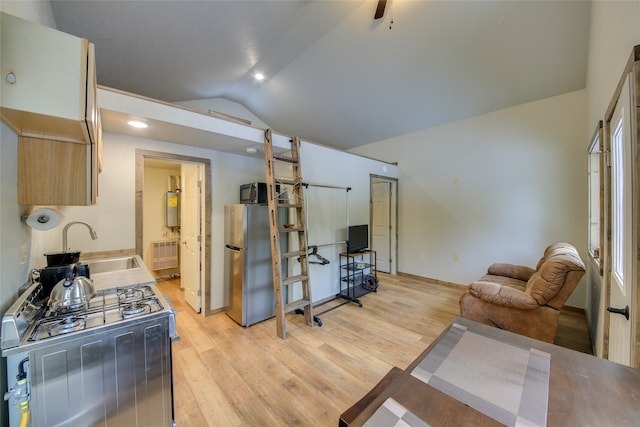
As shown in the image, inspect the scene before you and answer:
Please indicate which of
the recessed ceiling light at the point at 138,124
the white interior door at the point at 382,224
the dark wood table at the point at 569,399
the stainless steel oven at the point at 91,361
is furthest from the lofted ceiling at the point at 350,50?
the dark wood table at the point at 569,399

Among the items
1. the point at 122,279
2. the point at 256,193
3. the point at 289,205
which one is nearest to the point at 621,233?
the point at 289,205

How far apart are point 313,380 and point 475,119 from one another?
454 cm

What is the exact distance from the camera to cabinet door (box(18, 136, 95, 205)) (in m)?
1.19

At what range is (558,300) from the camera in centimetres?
222

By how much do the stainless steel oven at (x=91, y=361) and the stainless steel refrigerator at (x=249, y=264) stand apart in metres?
1.60

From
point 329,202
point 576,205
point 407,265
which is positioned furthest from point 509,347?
point 407,265

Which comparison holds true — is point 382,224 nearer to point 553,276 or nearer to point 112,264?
point 553,276

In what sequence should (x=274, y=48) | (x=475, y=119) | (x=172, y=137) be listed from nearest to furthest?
(x=172, y=137), (x=274, y=48), (x=475, y=119)

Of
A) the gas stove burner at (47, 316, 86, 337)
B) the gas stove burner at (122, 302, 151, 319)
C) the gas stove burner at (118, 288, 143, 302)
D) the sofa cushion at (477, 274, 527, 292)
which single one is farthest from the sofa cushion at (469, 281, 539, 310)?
the gas stove burner at (47, 316, 86, 337)

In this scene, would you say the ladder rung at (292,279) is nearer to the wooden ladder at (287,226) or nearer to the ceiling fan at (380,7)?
the wooden ladder at (287,226)

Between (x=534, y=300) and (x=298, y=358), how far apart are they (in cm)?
233

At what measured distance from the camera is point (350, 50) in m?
3.21

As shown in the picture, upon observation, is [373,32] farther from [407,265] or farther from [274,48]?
[407,265]

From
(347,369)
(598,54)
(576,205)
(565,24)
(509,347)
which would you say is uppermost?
(565,24)
